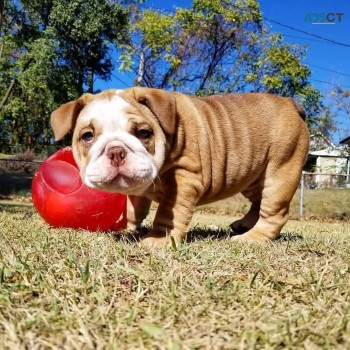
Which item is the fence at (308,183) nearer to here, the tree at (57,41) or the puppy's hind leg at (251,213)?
the tree at (57,41)

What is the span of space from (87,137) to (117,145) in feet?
1.41

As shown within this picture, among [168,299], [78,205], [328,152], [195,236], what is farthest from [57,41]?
[328,152]

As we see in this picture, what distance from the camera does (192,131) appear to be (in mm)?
3904

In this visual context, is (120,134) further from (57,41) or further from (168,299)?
→ (57,41)

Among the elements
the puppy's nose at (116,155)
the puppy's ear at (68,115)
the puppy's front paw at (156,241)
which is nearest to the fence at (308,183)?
the puppy's front paw at (156,241)

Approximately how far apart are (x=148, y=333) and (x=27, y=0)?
2277 cm

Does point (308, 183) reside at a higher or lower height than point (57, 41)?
lower

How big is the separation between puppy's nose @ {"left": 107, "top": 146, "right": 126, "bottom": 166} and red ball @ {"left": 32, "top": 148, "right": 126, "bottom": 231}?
1714mm

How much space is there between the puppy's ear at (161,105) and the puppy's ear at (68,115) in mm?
428

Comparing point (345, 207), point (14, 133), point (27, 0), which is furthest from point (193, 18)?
point (14, 133)

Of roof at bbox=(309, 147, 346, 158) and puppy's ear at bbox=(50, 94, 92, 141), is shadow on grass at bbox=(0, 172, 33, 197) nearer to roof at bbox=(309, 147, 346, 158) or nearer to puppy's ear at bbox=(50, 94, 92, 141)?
puppy's ear at bbox=(50, 94, 92, 141)

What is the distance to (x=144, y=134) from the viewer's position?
3500 mm

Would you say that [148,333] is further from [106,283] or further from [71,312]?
[106,283]

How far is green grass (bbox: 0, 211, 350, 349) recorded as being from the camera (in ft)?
5.52
